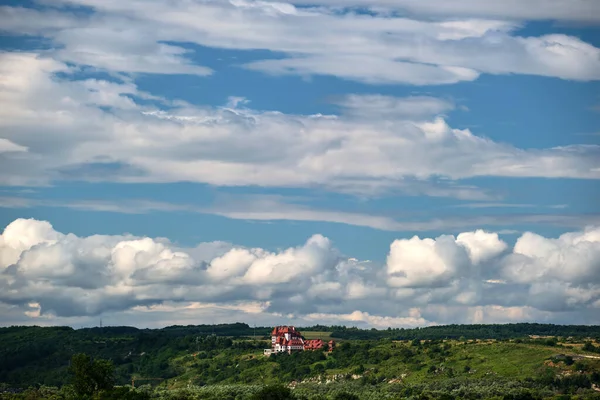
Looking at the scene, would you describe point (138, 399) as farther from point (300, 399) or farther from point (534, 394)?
point (534, 394)

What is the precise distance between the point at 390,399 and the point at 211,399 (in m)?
38.9

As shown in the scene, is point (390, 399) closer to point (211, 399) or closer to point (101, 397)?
point (211, 399)

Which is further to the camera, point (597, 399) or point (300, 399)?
point (300, 399)

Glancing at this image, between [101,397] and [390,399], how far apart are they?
61.6 metres

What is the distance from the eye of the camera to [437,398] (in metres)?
197

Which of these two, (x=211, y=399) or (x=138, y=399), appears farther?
(x=211, y=399)

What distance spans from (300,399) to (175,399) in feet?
89.3

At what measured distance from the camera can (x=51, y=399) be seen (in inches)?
7682

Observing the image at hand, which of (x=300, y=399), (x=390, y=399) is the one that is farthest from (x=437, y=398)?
(x=300, y=399)

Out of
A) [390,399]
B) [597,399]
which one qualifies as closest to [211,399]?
[390,399]

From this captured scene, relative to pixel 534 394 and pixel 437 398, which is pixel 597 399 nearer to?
pixel 534 394

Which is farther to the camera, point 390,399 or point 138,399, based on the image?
point 390,399

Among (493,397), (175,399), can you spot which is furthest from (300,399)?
(493,397)

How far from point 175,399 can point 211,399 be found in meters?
8.05
